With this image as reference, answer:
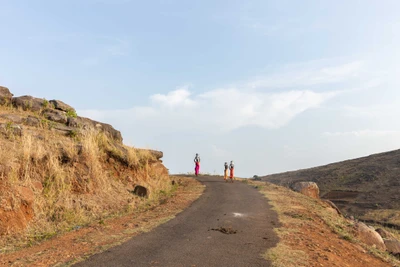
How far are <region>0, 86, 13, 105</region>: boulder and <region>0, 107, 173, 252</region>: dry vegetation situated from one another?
103 centimetres

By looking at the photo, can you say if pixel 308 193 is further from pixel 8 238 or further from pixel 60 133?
pixel 8 238

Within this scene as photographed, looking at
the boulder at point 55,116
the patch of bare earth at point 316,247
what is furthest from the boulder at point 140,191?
the boulder at point 55,116

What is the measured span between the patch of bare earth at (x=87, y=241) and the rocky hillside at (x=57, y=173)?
838 mm

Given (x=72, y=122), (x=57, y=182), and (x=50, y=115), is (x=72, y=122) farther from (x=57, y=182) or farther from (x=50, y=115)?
(x=57, y=182)

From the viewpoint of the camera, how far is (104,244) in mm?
7844

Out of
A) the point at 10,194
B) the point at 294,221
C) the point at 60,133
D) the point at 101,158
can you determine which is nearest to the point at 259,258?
the point at 294,221

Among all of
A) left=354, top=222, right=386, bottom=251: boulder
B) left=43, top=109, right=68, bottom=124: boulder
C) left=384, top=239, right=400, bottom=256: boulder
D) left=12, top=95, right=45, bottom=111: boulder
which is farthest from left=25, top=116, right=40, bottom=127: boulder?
left=384, top=239, right=400, bottom=256: boulder

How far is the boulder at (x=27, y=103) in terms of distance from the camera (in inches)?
762

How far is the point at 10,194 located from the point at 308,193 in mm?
20870

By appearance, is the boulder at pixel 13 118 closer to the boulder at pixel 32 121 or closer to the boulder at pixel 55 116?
the boulder at pixel 32 121

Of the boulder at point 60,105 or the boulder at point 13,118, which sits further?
the boulder at point 60,105

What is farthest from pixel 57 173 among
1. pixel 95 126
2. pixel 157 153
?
pixel 157 153

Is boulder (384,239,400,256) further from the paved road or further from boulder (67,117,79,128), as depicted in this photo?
boulder (67,117,79,128)

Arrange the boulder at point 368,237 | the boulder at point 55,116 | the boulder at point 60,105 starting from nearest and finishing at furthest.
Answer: the boulder at point 368,237, the boulder at point 55,116, the boulder at point 60,105
